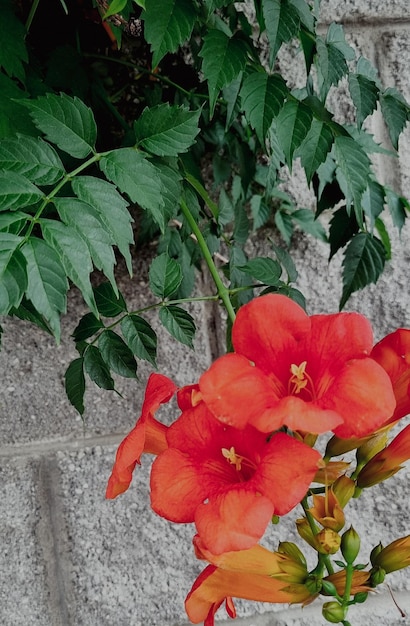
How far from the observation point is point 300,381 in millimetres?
497

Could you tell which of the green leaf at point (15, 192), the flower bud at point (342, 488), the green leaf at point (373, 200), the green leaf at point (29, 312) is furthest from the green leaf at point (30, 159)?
the green leaf at point (373, 200)

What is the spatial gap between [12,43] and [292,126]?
0.34 meters

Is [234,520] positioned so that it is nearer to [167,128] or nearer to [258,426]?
[258,426]

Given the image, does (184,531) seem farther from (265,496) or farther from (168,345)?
(265,496)

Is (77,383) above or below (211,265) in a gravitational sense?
below

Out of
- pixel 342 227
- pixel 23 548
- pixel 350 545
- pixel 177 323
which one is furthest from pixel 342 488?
pixel 23 548

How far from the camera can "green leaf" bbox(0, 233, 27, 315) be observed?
508 mm

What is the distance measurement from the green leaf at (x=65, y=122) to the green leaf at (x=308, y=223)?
555 millimetres

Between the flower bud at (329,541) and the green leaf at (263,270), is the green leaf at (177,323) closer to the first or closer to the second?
the green leaf at (263,270)

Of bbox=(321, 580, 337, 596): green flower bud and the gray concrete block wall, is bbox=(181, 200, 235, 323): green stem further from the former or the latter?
the gray concrete block wall

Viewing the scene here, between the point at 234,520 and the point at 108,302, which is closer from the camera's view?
the point at 234,520

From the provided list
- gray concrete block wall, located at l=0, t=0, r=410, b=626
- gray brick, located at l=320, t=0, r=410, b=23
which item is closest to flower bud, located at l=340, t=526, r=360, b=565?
gray concrete block wall, located at l=0, t=0, r=410, b=626

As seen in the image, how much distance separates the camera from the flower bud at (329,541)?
1.62 ft

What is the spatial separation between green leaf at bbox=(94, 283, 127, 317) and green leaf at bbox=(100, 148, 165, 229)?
158 mm
